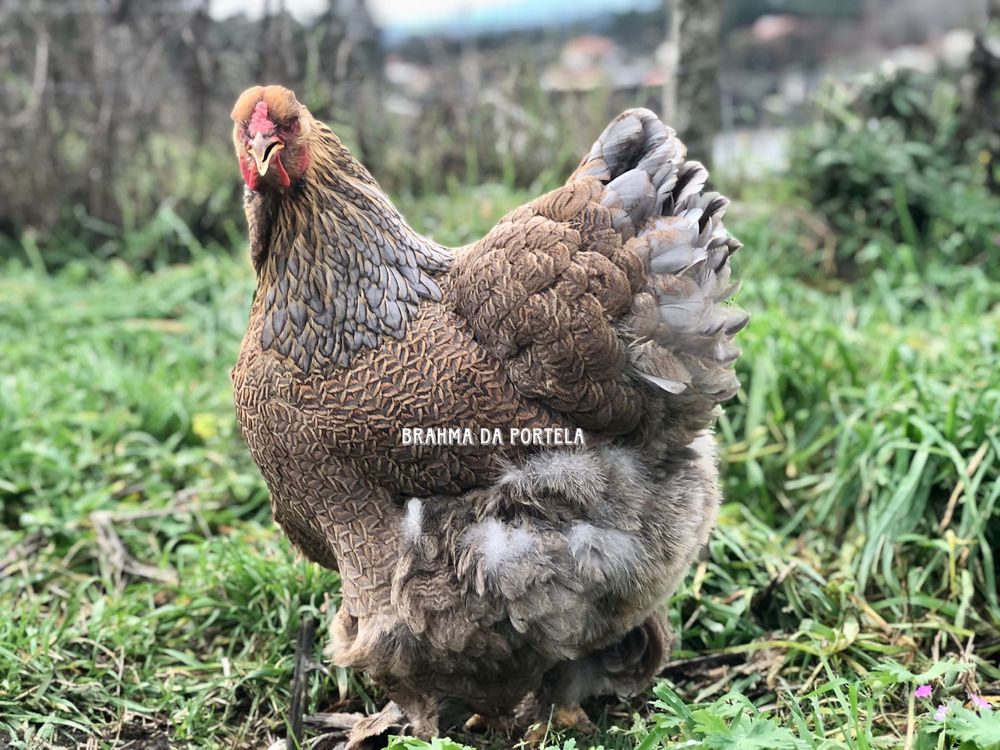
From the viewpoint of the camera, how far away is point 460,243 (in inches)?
210

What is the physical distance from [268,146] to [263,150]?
0.03 meters

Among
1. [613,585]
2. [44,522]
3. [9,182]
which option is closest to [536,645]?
[613,585]

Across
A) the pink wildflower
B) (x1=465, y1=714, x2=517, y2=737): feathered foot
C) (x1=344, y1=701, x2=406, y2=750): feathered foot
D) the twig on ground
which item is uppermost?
the pink wildflower

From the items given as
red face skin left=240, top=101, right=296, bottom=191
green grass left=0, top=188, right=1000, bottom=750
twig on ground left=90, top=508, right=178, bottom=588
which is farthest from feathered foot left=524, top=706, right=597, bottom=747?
red face skin left=240, top=101, right=296, bottom=191

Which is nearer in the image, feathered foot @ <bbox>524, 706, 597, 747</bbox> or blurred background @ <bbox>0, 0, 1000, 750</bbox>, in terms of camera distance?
feathered foot @ <bbox>524, 706, 597, 747</bbox>

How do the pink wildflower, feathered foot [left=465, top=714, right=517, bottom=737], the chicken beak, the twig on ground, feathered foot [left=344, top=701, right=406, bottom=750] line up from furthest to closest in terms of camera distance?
the twig on ground
feathered foot [left=465, top=714, right=517, bottom=737]
feathered foot [left=344, top=701, right=406, bottom=750]
the chicken beak
the pink wildflower

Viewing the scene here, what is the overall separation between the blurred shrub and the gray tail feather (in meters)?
3.31

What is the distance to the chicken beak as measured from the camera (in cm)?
234

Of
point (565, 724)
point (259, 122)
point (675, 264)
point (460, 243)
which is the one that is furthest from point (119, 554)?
point (460, 243)

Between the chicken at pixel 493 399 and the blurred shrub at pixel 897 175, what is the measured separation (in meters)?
3.41

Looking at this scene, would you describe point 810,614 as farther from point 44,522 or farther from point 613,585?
point 44,522

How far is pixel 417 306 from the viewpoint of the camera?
251 cm

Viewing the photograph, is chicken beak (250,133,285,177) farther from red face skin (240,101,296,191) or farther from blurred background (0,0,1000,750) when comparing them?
blurred background (0,0,1000,750)

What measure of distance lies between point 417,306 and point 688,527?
3.09 ft
